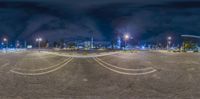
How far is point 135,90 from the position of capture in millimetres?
29047

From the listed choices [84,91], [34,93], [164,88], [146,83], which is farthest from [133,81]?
[34,93]

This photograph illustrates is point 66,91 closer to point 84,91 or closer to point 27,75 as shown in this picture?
point 84,91

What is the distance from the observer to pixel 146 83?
107 ft

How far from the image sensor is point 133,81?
33656 mm

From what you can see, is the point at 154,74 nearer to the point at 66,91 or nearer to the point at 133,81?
the point at 133,81

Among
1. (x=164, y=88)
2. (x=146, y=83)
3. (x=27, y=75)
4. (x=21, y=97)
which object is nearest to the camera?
(x=21, y=97)

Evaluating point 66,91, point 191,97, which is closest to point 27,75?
point 66,91

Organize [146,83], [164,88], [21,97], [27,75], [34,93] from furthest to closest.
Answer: [27,75]
[146,83]
[164,88]
[34,93]
[21,97]

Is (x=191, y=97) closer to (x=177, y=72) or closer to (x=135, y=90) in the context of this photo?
(x=135, y=90)

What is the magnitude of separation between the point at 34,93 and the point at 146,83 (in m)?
10.1

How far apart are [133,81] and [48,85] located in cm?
756

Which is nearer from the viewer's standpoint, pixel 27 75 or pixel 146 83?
pixel 146 83

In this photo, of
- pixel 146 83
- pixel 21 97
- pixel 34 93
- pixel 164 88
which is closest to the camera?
pixel 21 97

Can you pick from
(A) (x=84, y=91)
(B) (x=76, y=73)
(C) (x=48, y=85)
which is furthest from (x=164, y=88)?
(B) (x=76, y=73)
